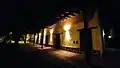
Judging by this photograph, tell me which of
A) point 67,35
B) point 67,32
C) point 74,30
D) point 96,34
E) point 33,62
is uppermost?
point 74,30

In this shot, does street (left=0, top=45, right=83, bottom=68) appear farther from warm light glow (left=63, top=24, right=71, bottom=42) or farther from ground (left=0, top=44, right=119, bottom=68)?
warm light glow (left=63, top=24, right=71, bottom=42)

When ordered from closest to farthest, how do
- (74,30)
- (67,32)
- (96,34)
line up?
(96,34) → (74,30) → (67,32)

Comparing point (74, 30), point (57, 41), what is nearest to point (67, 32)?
point (74, 30)

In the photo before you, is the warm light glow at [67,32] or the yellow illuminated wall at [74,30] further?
the warm light glow at [67,32]

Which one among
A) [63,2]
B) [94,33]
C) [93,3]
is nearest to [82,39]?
[94,33]

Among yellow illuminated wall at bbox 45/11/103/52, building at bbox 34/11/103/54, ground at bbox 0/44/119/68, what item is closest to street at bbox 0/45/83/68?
ground at bbox 0/44/119/68

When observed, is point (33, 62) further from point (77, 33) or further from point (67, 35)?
point (67, 35)

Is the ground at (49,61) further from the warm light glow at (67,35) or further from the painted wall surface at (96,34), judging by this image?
the warm light glow at (67,35)

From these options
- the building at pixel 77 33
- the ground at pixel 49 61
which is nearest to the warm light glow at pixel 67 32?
the building at pixel 77 33

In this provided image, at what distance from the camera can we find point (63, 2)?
1073 centimetres

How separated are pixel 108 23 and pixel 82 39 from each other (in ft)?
13.9

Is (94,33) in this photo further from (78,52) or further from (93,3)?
(93,3)

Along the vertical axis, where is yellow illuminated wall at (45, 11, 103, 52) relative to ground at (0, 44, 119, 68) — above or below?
above

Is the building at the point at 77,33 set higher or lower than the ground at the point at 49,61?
higher
